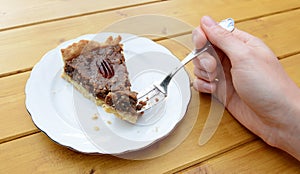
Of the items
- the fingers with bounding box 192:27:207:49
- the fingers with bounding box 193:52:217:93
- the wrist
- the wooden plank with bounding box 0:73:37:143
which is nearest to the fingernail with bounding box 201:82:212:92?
the fingers with bounding box 193:52:217:93

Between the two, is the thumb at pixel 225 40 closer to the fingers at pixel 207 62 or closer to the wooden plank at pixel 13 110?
the fingers at pixel 207 62

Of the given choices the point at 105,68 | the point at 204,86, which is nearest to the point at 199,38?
the point at 204,86

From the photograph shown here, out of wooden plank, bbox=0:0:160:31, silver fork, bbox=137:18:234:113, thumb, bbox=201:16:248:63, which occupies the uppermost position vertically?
thumb, bbox=201:16:248:63

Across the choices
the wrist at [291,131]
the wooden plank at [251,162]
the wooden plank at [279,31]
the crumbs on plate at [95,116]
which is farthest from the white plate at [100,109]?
the wooden plank at [279,31]

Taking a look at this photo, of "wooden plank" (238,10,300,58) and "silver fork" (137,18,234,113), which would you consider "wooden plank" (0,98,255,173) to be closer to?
"silver fork" (137,18,234,113)

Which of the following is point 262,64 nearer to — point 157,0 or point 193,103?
point 193,103

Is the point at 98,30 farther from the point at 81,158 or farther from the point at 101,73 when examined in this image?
the point at 81,158
